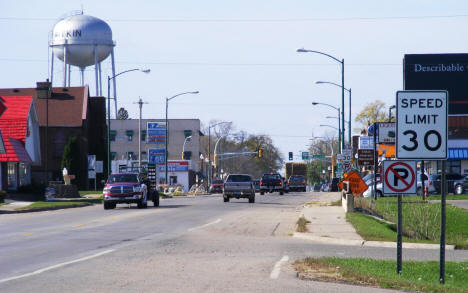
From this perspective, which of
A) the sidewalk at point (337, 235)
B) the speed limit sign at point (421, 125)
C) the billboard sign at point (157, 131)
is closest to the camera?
the speed limit sign at point (421, 125)

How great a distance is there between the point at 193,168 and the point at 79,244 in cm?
9925

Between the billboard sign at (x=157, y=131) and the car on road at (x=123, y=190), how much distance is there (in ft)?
110

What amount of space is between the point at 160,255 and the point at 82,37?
72566 millimetres

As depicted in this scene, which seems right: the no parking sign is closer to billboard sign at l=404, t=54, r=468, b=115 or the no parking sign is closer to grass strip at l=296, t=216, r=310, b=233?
grass strip at l=296, t=216, r=310, b=233

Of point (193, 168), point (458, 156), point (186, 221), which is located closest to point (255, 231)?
point (186, 221)

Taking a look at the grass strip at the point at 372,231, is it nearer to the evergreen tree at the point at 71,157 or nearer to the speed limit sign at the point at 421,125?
the speed limit sign at the point at 421,125

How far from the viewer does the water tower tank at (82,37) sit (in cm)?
8588

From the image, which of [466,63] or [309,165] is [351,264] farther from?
[309,165]

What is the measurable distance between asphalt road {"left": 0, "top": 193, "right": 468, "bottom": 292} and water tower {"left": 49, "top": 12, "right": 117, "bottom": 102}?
60.4 meters

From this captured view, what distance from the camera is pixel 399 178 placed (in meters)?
13.2

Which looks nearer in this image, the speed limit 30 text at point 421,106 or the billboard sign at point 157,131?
the speed limit 30 text at point 421,106

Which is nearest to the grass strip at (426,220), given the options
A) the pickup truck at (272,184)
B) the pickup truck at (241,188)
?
the pickup truck at (241,188)

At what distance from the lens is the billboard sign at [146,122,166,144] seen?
72.6 meters

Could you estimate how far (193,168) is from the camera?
118 m
